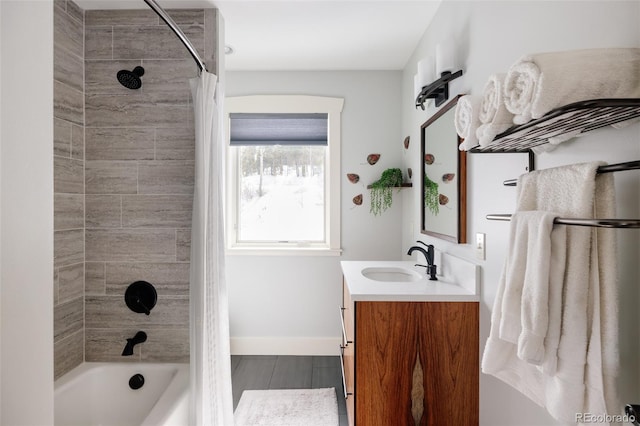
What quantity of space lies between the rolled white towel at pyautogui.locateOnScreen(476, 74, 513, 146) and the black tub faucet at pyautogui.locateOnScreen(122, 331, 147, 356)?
1946 millimetres

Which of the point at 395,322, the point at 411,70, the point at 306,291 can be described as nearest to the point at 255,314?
the point at 306,291

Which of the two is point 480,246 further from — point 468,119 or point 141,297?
point 141,297

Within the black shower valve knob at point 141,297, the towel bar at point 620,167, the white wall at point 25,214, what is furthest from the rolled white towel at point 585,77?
the black shower valve knob at point 141,297

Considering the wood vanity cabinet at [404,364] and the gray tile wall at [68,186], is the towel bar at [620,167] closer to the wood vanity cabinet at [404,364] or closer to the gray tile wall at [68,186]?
the wood vanity cabinet at [404,364]

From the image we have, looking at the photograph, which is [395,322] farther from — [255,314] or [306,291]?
[255,314]

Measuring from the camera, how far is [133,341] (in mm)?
1915

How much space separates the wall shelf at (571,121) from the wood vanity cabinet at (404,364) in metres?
0.87

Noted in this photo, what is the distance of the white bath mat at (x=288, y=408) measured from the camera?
2.16 metres

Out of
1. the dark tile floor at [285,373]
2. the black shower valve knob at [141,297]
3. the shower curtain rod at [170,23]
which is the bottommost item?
the dark tile floor at [285,373]

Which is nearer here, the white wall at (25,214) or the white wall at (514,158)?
the white wall at (25,214)

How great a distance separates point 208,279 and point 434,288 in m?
1.09

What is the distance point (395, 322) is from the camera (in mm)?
1565

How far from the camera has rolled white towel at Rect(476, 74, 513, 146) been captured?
879 mm

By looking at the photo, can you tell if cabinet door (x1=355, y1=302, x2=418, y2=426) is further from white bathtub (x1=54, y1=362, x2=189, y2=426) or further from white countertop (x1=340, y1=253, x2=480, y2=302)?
white bathtub (x1=54, y1=362, x2=189, y2=426)
